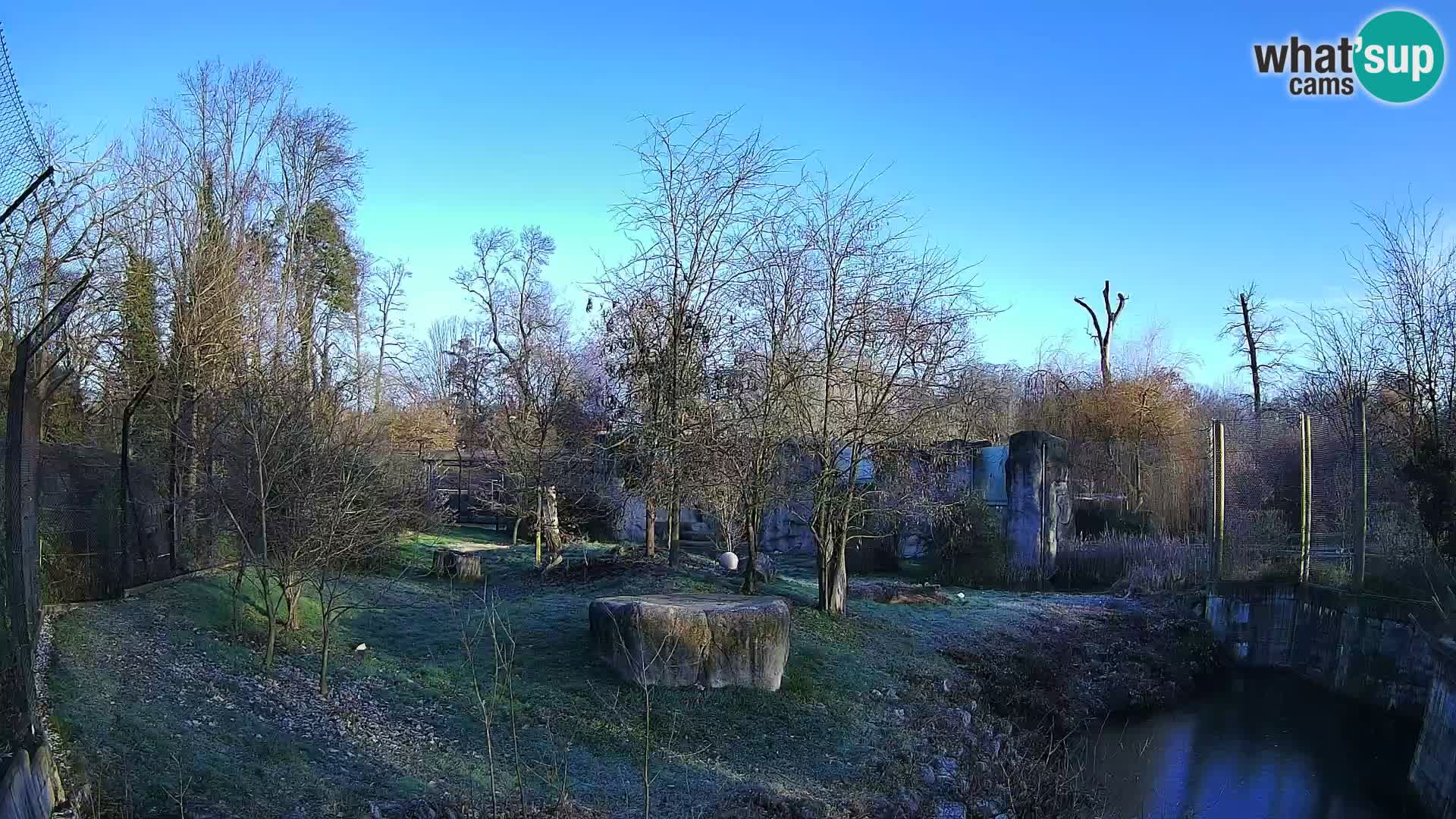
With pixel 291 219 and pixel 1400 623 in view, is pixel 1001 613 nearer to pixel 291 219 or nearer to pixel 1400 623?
pixel 1400 623

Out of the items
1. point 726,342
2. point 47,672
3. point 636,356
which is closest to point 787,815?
point 47,672

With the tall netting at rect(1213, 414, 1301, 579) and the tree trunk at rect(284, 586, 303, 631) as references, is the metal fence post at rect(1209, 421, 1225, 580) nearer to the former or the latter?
the tall netting at rect(1213, 414, 1301, 579)

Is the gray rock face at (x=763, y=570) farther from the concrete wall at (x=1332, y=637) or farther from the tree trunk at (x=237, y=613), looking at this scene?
the concrete wall at (x=1332, y=637)

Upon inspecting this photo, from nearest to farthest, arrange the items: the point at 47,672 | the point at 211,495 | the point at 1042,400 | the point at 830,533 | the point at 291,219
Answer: the point at 47,672
the point at 211,495
the point at 830,533
the point at 291,219
the point at 1042,400

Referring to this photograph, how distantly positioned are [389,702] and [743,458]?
16.7ft

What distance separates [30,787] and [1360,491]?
13.3 meters

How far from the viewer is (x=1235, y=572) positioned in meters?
15.2

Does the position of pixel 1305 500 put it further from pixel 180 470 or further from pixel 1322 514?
pixel 180 470

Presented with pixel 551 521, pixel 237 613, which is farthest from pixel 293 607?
pixel 551 521

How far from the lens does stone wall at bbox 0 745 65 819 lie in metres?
4.07

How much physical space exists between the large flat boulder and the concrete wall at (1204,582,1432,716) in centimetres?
728

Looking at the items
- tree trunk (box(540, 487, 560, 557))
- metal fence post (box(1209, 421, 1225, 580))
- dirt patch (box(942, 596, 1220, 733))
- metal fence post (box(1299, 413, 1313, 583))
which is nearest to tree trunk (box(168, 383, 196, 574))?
tree trunk (box(540, 487, 560, 557))

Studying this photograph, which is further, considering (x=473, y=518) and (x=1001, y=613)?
(x=473, y=518)

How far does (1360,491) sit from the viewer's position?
11.9 m
